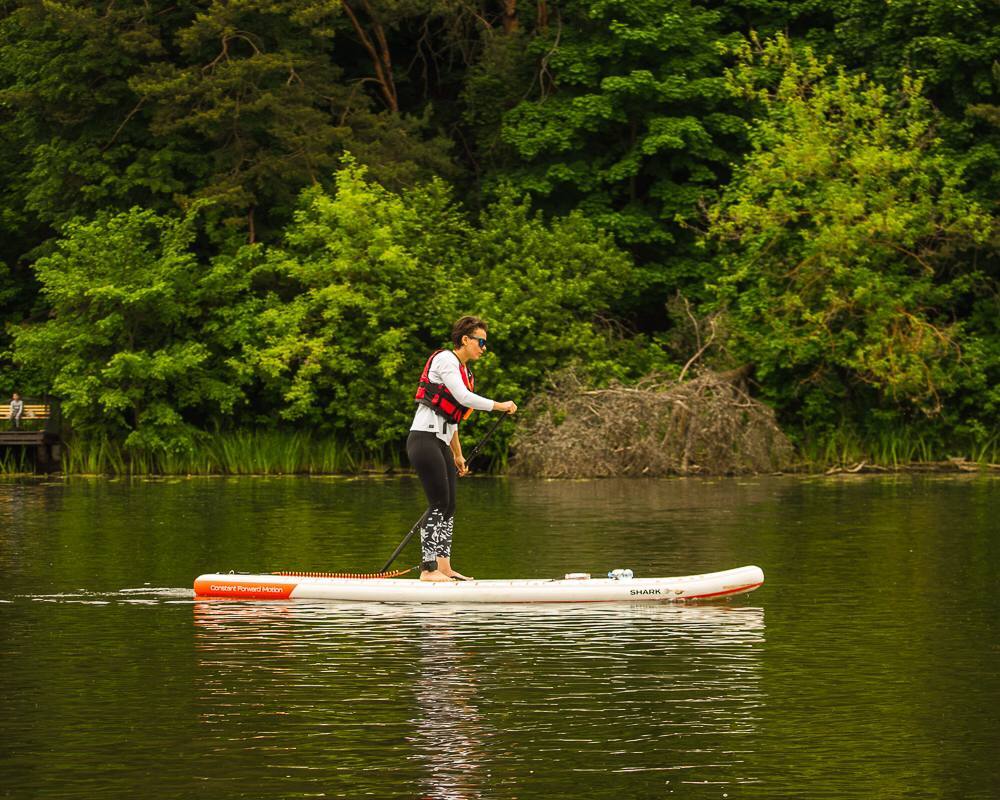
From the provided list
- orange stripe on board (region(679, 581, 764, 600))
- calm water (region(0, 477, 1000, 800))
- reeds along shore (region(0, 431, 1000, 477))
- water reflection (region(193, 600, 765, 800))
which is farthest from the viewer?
reeds along shore (region(0, 431, 1000, 477))

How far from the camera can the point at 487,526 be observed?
2380 cm

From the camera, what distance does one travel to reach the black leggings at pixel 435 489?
53.6 feet

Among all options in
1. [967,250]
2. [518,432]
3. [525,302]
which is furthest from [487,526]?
[967,250]

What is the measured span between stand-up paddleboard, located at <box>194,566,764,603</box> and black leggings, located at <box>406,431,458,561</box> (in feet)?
1.62

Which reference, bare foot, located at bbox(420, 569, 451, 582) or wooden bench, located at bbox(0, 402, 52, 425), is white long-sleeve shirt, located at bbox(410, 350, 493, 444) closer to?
bare foot, located at bbox(420, 569, 451, 582)

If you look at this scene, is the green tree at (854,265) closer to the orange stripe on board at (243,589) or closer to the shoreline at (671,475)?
the shoreline at (671,475)

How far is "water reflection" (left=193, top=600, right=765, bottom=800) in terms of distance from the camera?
9.48 m

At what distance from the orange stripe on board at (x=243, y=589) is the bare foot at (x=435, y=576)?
1096 millimetres

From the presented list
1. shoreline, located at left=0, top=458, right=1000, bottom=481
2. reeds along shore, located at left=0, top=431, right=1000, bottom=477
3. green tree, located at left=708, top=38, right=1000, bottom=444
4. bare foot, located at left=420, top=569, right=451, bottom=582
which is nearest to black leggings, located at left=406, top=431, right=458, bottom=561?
bare foot, located at left=420, top=569, right=451, bottom=582

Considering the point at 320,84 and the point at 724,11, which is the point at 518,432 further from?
the point at 724,11

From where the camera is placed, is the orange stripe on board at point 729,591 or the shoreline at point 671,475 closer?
the orange stripe on board at point 729,591

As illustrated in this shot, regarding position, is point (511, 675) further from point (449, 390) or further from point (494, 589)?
point (449, 390)

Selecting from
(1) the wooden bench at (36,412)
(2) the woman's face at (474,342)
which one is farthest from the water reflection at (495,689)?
(1) the wooden bench at (36,412)

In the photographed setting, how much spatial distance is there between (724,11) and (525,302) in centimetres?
1093
